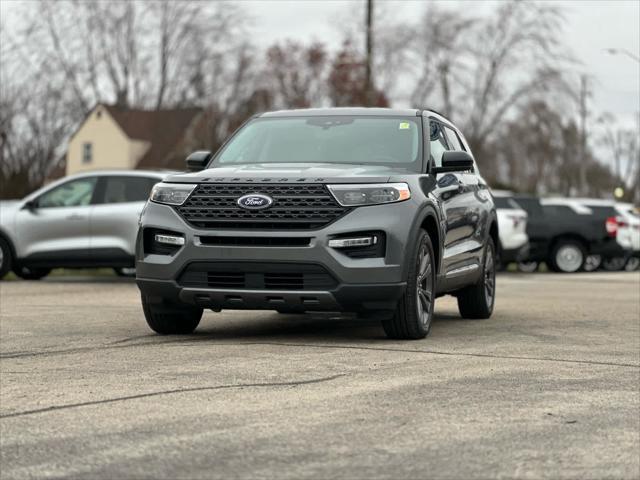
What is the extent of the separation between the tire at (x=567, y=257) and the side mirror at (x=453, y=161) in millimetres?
17921

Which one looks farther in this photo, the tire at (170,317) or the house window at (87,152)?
the house window at (87,152)

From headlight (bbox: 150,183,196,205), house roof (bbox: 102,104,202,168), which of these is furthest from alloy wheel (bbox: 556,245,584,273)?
house roof (bbox: 102,104,202,168)

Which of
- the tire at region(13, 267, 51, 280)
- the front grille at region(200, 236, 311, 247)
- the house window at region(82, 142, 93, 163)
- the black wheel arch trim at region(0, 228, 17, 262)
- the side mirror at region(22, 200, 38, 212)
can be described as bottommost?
the house window at region(82, 142, 93, 163)

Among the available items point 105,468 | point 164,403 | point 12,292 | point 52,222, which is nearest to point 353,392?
point 164,403

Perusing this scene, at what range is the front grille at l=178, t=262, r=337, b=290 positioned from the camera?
9.25 metres

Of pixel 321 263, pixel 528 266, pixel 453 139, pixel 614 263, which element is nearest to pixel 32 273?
pixel 453 139

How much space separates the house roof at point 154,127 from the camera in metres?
68.8

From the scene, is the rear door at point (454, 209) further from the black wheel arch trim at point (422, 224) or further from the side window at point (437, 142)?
the black wheel arch trim at point (422, 224)

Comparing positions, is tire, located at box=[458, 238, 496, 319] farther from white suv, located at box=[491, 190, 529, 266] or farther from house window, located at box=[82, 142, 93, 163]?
house window, located at box=[82, 142, 93, 163]

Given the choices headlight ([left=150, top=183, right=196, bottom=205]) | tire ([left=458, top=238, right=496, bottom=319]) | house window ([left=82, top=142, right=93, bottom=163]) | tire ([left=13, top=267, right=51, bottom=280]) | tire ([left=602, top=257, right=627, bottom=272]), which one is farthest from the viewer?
house window ([left=82, top=142, right=93, bottom=163])

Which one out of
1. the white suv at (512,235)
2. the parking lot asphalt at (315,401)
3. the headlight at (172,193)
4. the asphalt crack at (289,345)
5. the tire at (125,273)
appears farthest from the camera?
the white suv at (512,235)

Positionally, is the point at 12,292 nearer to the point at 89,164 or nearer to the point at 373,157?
the point at 373,157

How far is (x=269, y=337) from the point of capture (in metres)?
10.0

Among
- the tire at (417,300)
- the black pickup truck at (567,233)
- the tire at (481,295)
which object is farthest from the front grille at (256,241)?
the black pickup truck at (567,233)
